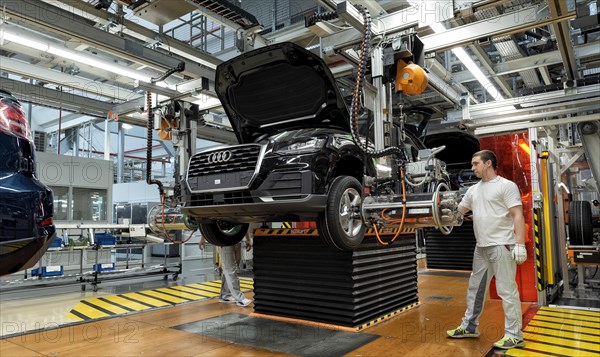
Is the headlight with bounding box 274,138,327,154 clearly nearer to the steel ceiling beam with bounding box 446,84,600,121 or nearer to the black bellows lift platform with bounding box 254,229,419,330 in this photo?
the black bellows lift platform with bounding box 254,229,419,330

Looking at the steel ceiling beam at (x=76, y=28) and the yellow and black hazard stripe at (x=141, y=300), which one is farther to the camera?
the yellow and black hazard stripe at (x=141, y=300)

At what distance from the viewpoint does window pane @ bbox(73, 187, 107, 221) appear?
10172 millimetres

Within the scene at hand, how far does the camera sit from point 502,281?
3572mm

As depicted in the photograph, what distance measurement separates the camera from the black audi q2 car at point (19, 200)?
1.83m

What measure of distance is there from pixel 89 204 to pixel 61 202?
729 millimetres

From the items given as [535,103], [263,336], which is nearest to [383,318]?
[263,336]

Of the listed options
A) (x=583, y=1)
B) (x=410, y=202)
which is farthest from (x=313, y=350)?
(x=583, y=1)

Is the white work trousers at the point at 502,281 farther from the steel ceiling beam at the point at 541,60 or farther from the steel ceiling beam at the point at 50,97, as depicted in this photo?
the steel ceiling beam at the point at 50,97

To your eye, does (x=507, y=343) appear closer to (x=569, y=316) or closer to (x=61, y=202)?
(x=569, y=316)

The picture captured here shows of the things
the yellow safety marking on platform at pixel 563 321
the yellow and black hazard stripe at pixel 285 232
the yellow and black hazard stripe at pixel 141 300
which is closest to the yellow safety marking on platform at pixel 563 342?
the yellow safety marking on platform at pixel 563 321

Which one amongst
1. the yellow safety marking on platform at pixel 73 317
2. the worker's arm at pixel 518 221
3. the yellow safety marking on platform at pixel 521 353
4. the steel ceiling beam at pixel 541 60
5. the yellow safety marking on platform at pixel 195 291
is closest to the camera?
the yellow safety marking on platform at pixel 521 353

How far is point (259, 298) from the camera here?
4.91 m

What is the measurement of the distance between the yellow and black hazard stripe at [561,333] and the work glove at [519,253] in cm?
75

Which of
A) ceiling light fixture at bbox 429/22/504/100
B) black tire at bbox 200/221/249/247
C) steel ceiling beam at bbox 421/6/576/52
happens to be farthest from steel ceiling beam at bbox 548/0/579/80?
black tire at bbox 200/221/249/247
